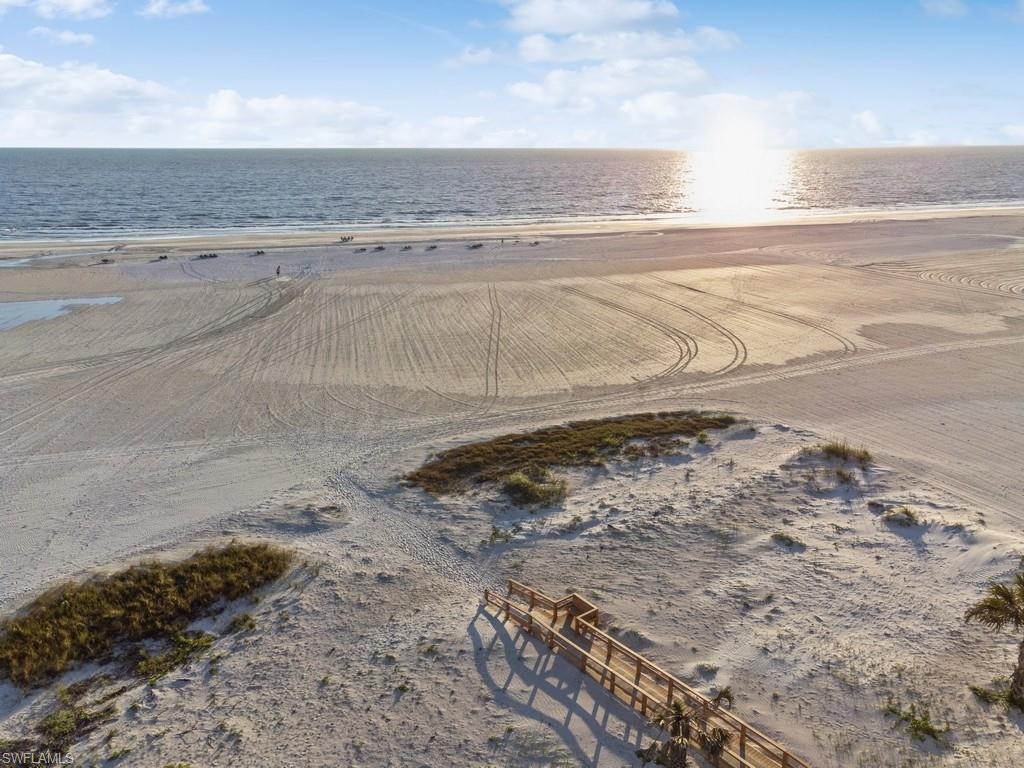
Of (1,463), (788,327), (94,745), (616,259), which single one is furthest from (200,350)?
(616,259)

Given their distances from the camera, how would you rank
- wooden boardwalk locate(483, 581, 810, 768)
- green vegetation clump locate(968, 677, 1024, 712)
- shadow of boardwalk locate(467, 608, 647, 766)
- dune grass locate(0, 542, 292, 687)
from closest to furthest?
wooden boardwalk locate(483, 581, 810, 768)
shadow of boardwalk locate(467, 608, 647, 766)
green vegetation clump locate(968, 677, 1024, 712)
dune grass locate(0, 542, 292, 687)

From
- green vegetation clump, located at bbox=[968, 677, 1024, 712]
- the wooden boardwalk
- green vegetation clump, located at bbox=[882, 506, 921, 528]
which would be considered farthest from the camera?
green vegetation clump, located at bbox=[882, 506, 921, 528]

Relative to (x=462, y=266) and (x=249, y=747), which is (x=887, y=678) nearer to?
(x=249, y=747)

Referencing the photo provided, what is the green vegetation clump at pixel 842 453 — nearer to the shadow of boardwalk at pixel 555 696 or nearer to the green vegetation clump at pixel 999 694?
the green vegetation clump at pixel 999 694

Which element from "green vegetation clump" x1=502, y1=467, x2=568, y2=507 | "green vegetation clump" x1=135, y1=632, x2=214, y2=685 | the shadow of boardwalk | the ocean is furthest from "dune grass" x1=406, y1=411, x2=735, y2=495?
the ocean

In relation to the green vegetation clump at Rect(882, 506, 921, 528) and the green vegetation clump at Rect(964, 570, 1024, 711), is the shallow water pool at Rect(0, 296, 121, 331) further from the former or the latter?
the green vegetation clump at Rect(964, 570, 1024, 711)

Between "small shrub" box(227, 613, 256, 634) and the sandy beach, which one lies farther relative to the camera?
"small shrub" box(227, 613, 256, 634)
